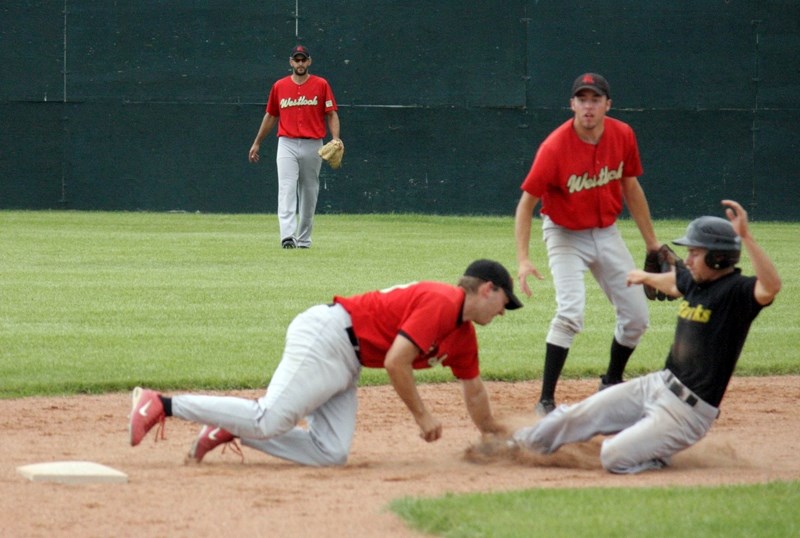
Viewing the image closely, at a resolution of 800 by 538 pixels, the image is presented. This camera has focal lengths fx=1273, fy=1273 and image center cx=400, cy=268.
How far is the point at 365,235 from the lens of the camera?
19062mm

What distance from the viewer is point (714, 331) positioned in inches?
241

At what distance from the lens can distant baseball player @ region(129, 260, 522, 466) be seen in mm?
6000

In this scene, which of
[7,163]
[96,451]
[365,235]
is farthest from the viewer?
[7,163]

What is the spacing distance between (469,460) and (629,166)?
2258mm

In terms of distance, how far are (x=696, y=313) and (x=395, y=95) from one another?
1750cm

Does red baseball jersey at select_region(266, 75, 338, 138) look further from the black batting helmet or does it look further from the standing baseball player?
the black batting helmet

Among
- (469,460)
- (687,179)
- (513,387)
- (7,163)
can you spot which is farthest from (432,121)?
(469,460)

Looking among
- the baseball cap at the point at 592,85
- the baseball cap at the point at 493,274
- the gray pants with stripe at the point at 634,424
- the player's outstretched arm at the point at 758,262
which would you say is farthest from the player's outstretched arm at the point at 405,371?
the baseball cap at the point at 592,85

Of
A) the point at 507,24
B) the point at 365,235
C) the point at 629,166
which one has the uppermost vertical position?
the point at 507,24

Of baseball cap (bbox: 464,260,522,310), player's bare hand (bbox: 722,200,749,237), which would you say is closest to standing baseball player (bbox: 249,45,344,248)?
baseball cap (bbox: 464,260,522,310)

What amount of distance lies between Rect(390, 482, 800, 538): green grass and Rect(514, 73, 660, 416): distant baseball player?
6.68 feet

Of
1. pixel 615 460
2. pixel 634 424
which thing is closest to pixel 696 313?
pixel 634 424

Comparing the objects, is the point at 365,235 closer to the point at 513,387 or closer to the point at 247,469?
the point at 513,387

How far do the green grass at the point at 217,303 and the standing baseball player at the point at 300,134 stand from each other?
17.9 inches
